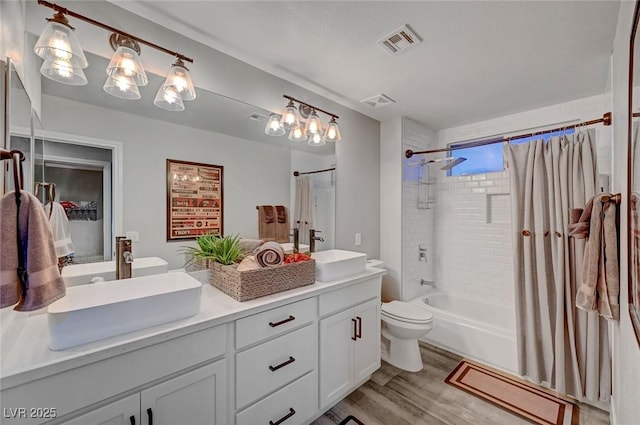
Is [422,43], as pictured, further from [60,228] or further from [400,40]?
[60,228]

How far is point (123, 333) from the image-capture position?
1002 millimetres

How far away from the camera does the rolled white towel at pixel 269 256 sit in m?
1.53

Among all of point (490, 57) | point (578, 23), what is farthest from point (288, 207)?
point (578, 23)

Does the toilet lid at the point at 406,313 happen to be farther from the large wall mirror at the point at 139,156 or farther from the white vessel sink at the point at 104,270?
the white vessel sink at the point at 104,270

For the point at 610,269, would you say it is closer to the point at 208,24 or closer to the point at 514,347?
the point at 514,347

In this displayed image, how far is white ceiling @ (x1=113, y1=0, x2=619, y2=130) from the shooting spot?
1.39 metres

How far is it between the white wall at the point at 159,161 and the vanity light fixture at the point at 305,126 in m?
0.24

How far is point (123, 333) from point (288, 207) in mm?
1261

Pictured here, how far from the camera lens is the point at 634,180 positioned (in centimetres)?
93

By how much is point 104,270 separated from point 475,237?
10.8 feet

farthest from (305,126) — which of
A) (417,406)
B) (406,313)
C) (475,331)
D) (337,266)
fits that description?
(475,331)

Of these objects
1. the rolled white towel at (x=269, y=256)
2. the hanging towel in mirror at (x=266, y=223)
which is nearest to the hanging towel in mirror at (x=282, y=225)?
the hanging towel in mirror at (x=266, y=223)

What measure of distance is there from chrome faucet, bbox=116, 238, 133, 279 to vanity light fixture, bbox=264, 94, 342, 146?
1.14 m

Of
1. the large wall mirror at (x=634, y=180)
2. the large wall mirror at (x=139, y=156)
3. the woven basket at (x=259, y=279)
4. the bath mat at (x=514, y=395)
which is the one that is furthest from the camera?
the bath mat at (x=514, y=395)
